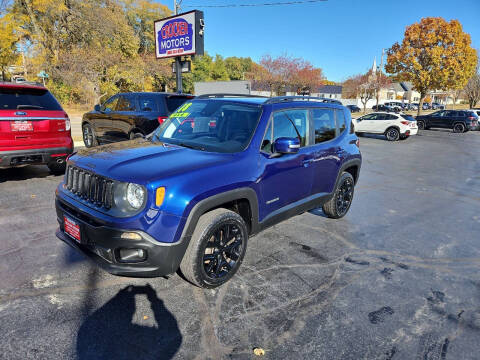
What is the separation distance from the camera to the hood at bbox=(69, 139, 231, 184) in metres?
2.61

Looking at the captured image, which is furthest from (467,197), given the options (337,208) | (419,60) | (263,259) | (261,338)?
(419,60)

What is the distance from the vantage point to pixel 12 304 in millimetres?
2676

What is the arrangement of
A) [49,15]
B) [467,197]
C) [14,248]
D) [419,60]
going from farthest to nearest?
[419,60] → [49,15] → [467,197] → [14,248]

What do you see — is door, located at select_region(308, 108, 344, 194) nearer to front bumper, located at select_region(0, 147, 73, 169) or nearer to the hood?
the hood

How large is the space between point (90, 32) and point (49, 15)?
3.16 m

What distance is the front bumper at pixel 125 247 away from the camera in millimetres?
2479

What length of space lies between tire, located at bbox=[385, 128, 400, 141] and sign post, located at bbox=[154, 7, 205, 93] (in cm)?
1116

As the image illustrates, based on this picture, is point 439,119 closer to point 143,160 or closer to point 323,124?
point 323,124

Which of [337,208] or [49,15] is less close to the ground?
[49,15]

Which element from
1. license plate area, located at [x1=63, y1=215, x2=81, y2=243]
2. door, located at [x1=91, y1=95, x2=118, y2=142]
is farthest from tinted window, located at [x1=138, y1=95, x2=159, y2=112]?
license plate area, located at [x1=63, y1=215, x2=81, y2=243]

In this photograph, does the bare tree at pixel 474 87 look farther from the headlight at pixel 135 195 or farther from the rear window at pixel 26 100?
the headlight at pixel 135 195

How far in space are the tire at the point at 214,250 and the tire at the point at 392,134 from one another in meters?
17.2

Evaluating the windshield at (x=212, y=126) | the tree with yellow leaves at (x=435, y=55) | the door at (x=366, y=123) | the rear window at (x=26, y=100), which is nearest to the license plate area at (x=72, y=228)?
the windshield at (x=212, y=126)

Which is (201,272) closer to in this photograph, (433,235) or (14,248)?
(14,248)
